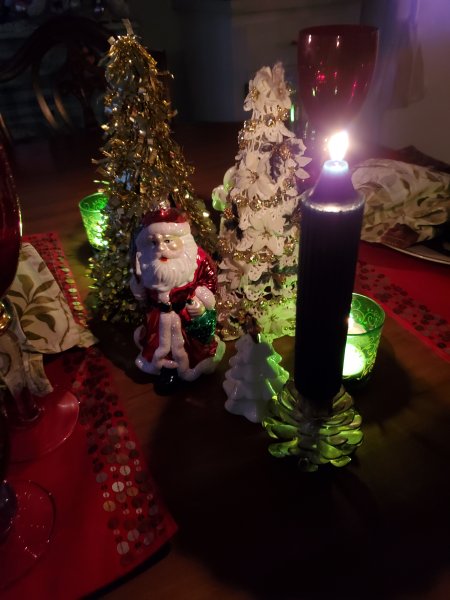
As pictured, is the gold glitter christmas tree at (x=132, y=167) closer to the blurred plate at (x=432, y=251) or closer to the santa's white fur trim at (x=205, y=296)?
the santa's white fur trim at (x=205, y=296)

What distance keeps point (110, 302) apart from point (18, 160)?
0.72 meters

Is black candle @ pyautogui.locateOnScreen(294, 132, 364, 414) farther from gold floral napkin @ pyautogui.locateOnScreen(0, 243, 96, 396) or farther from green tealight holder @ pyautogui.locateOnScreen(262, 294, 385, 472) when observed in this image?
gold floral napkin @ pyautogui.locateOnScreen(0, 243, 96, 396)

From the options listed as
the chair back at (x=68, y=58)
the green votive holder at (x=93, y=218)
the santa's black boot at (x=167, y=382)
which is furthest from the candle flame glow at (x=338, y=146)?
the chair back at (x=68, y=58)

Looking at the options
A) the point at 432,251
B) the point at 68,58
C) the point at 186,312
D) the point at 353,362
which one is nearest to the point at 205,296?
the point at 186,312

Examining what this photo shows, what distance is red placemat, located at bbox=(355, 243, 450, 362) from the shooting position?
25.5 inches

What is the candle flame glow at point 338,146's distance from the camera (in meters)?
0.35

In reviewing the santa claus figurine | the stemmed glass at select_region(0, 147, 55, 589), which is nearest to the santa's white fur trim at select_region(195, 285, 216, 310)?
the santa claus figurine

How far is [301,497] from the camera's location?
44cm

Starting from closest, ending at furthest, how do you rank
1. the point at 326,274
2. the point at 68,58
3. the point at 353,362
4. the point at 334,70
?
the point at 326,274
the point at 353,362
the point at 334,70
the point at 68,58

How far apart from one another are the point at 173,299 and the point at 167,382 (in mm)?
97

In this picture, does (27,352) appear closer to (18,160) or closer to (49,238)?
(49,238)

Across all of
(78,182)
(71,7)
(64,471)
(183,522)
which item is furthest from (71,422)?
(71,7)

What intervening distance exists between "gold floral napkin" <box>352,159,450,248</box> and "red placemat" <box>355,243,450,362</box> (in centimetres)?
3

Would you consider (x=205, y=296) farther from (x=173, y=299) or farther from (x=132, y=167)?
(x=132, y=167)
